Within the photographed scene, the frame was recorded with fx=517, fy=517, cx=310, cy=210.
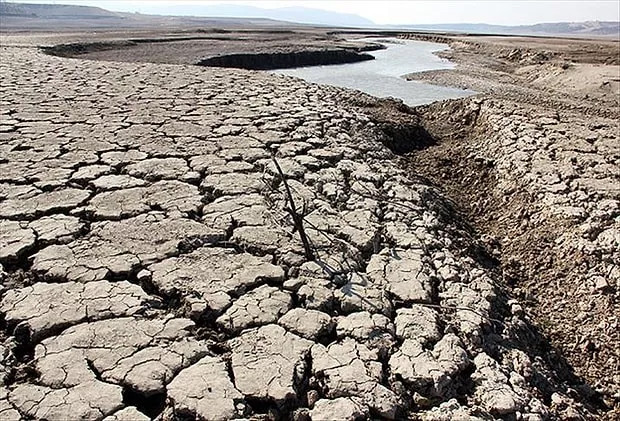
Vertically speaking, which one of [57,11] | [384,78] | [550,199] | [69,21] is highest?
[550,199]

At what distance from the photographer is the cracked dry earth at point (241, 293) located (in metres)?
1.88

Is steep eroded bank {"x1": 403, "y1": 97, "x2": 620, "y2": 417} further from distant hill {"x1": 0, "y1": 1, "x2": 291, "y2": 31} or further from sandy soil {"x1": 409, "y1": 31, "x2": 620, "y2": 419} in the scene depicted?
distant hill {"x1": 0, "y1": 1, "x2": 291, "y2": 31}

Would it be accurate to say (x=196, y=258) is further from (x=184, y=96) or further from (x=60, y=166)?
(x=184, y=96)

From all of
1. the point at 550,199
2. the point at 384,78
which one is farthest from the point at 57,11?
the point at 550,199

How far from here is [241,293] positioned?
241cm

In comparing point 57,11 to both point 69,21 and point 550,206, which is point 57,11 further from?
point 550,206

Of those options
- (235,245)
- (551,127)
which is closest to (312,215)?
(235,245)

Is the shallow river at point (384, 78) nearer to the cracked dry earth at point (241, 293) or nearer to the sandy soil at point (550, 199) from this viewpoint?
the sandy soil at point (550, 199)

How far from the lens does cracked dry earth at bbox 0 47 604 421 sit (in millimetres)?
1880

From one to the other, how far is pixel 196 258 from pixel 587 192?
3.04 meters

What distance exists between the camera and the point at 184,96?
6238 millimetres

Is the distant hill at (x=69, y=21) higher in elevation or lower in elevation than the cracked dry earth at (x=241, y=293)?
lower

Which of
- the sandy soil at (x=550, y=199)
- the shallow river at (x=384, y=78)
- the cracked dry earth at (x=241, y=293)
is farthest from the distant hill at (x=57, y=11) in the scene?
the cracked dry earth at (x=241, y=293)

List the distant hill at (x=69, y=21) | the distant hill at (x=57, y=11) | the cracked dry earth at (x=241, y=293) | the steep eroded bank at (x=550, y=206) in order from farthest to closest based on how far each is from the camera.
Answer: the distant hill at (x=57, y=11) → the distant hill at (x=69, y=21) → the steep eroded bank at (x=550, y=206) → the cracked dry earth at (x=241, y=293)
